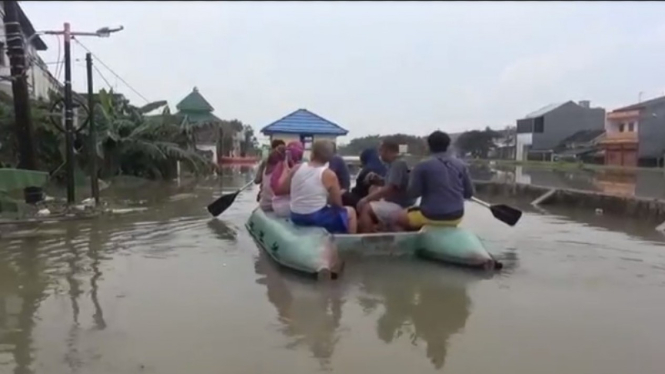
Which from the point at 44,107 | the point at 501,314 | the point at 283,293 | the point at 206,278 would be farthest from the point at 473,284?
the point at 44,107

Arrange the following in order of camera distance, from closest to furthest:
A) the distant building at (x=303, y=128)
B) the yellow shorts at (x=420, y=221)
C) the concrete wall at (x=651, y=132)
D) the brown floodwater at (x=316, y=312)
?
the brown floodwater at (x=316, y=312)
the yellow shorts at (x=420, y=221)
the distant building at (x=303, y=128)
the concrete wall at (x=651, y=132)

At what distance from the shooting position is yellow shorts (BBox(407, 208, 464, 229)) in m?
7.01

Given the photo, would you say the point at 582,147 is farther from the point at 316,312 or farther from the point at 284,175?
the point at 316,312

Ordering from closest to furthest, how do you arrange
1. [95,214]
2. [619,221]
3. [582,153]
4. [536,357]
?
[536,357]
[95,214]
[619,221]
[582,153]

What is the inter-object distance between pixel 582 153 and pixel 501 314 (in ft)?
161

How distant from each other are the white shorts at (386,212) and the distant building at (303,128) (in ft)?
36.6

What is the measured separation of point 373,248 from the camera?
23.1 feet

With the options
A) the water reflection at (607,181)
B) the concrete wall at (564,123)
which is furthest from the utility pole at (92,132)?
the concrete wall at (564,123)

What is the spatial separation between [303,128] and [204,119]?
1669 centimetres

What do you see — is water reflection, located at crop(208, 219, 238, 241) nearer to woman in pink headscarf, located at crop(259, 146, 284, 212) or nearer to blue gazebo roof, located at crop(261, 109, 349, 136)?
woman in pink headscarf, located at crop(259, 146, 284, 212)

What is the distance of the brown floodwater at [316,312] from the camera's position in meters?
3.87

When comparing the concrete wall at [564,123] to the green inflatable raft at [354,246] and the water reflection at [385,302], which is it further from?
the water reflection at [385,302]

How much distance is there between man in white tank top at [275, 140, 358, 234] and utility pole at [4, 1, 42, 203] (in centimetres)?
660

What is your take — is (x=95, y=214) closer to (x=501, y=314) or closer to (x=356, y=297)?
(x=356, y=297)
